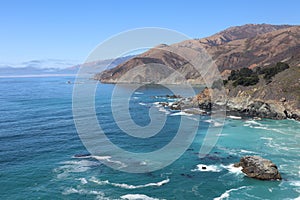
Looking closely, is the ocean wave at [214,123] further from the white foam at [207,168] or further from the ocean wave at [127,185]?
the ocean wave at [127,185]

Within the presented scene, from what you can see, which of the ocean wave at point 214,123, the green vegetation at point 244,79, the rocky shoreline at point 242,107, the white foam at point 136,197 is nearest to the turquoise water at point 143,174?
the white foam at point 136,197

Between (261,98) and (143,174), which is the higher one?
(261,98)

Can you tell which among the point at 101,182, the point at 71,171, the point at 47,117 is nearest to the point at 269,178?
the point at 101,182

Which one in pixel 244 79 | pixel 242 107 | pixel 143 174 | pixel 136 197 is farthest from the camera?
pixel 244 79

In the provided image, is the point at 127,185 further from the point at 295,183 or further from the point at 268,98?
the point at 268,98

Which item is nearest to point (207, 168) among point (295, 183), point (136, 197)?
→ point (295, 183)

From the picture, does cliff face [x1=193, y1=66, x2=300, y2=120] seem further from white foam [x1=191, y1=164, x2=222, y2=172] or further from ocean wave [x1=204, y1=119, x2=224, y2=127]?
white foam [x1=191, y1=164, x2=222, y2=172]
